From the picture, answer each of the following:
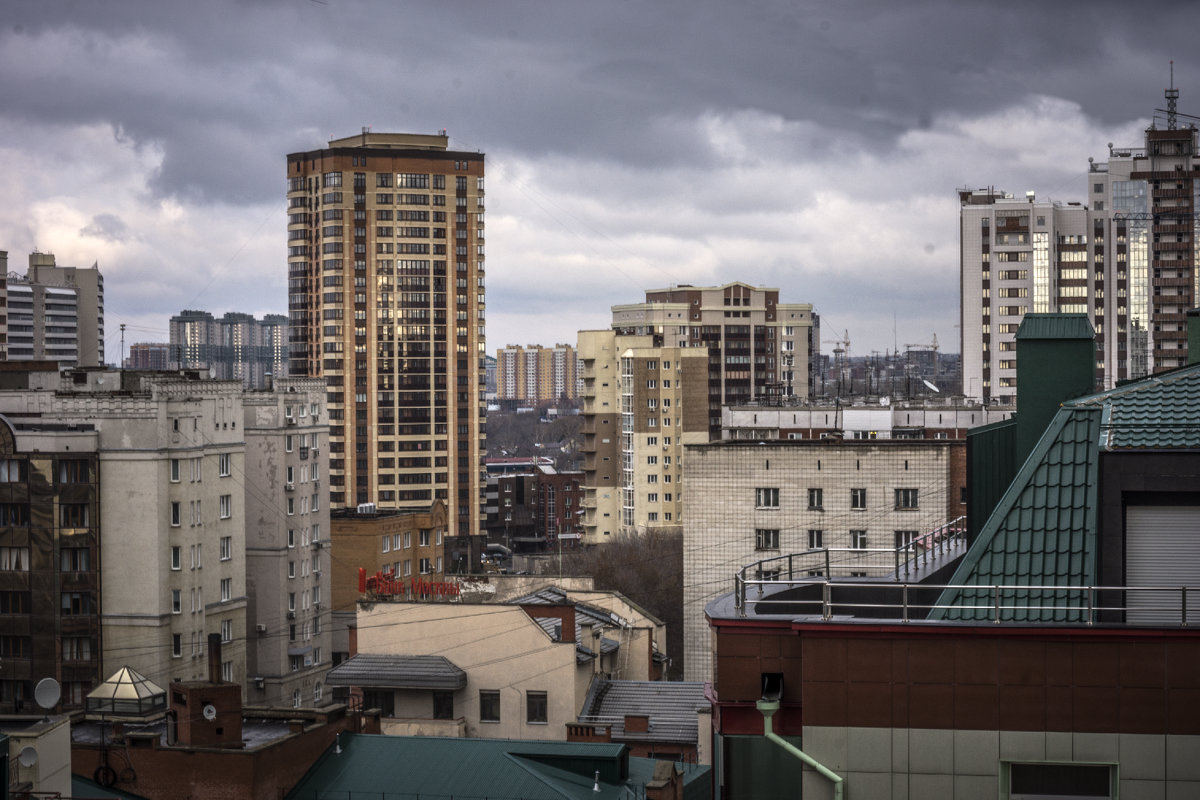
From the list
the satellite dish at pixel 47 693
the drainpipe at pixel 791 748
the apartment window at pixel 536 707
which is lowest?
the apartment window at pixel 536 707

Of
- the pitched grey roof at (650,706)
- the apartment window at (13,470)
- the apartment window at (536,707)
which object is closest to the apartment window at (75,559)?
the apartment window at (13,470)

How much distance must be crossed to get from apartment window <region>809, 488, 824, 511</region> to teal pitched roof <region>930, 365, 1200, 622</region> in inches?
1505

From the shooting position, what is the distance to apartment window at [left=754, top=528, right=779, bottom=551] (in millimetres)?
54875

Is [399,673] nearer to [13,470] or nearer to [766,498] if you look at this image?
[766,498]

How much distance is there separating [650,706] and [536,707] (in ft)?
11.3

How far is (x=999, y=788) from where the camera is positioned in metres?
14.6

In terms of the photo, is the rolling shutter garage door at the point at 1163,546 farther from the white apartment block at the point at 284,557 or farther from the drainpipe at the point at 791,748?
the white apartment block at the point at 284,557

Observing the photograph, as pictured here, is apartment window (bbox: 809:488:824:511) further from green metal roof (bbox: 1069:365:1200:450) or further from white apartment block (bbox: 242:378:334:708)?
green metal roof (bbox: 1069:365:1200:450)

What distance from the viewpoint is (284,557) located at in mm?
68562

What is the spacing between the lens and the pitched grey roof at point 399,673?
41.6 metres

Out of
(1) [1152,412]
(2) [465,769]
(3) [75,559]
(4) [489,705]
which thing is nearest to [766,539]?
(4) [489,705]

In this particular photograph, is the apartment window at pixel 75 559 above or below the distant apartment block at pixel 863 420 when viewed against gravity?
below

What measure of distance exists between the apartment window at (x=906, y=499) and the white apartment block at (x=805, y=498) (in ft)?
0.12

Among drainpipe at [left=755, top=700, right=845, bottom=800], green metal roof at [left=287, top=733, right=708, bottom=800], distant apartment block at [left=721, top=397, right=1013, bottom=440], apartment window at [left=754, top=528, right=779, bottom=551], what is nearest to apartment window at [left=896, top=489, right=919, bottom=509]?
apartment window at [left=754, top=528, right=779, bottom=551]
